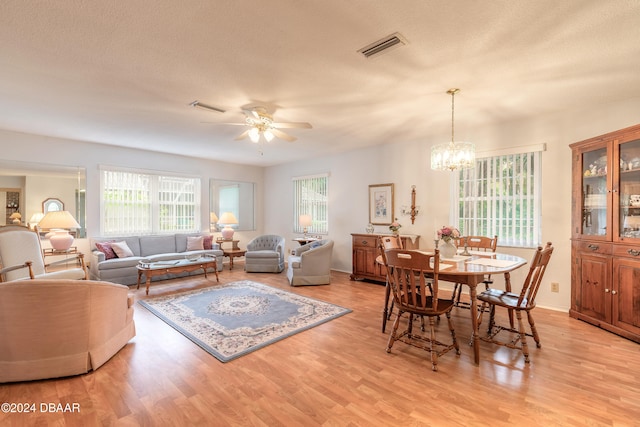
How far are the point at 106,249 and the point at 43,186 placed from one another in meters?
1.43

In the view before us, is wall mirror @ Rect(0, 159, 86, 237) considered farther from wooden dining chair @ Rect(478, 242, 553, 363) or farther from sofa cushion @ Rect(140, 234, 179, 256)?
wooden dining chair @ Rect(478, 242, 553, 363)

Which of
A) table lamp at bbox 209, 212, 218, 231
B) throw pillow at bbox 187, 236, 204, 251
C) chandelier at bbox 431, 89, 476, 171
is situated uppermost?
chandelier at bbox 431, 89, 476, 171

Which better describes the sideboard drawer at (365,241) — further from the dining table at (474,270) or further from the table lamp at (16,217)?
the table lamp at (16,217)

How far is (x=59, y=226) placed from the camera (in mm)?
4312

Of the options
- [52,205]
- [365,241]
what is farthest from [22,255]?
[365,241]

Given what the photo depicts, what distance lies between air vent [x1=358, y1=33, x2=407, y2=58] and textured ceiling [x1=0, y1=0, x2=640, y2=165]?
5 cm

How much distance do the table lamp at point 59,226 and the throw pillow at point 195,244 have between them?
1.93 m

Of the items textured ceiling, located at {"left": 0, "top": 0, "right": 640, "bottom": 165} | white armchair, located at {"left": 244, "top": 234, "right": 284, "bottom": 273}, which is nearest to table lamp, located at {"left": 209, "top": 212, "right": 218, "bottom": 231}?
white armchair, located at {"left": 244, "top": 234, "right": 284, "bottom": 273}

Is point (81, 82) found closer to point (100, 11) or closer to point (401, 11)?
point (100, 11)

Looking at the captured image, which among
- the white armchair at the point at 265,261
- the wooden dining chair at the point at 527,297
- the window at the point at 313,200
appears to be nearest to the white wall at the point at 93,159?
the white armchair at the point at 265,261

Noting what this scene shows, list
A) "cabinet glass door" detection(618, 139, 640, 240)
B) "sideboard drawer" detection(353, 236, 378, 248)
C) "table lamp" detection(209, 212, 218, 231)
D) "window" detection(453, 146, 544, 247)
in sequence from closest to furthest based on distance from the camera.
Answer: "cabinet glass door" detection(618, 139, 640, 240), "window" detection(453, 146, 544, 247), "sideboard drawer" detection(353, 236, 378, 248), "table lamp" detection(209, 212, 218, 231)

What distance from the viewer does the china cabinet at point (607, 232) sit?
2861mm

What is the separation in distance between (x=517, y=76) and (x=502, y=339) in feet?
8.35

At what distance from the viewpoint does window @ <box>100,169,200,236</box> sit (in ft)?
18.3
